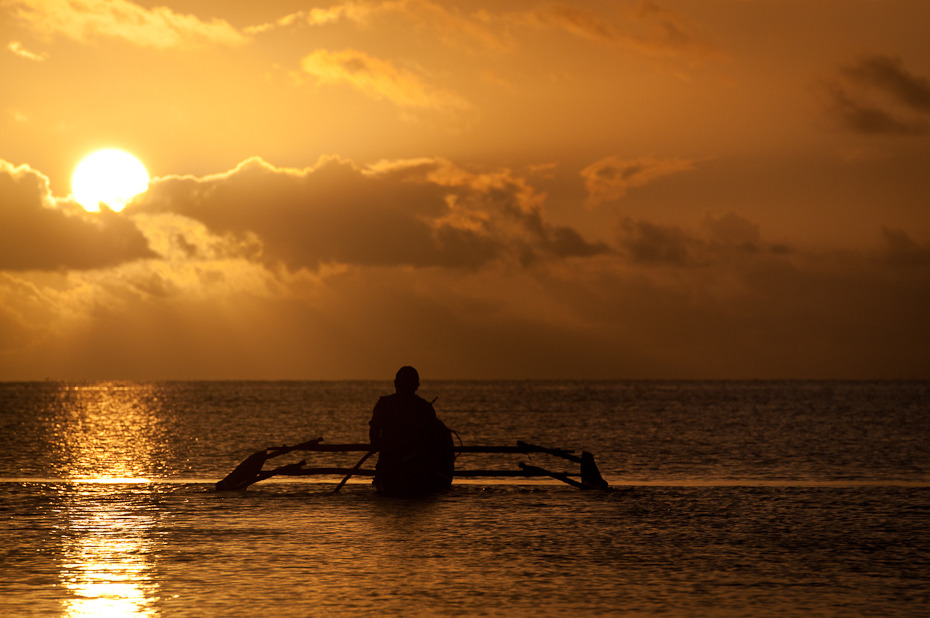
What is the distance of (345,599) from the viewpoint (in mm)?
14742

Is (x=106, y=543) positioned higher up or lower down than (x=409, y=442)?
lower down

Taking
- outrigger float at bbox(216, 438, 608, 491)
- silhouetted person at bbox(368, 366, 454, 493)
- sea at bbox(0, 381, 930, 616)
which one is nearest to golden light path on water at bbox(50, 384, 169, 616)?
sea at bbox(0, 381, 930, 616)

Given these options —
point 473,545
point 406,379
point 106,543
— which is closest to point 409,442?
point 406,379

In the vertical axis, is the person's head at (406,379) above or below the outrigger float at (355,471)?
above

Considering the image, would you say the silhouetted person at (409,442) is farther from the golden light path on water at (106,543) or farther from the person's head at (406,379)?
the golden light path on water at (106,543)

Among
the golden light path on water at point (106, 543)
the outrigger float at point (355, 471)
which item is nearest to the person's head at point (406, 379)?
the outrigger float at point (355, 471)

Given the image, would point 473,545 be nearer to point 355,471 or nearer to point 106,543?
point 106,543

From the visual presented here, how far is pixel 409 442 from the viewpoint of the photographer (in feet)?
94.3

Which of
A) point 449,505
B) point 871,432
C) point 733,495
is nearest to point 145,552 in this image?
point 449,505

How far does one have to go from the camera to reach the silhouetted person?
92.9ft

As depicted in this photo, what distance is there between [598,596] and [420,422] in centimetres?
1341

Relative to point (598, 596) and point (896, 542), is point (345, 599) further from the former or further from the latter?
point (896, 542)

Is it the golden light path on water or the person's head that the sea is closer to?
the golden light path on water

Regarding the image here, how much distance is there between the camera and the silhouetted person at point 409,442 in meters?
28.3
